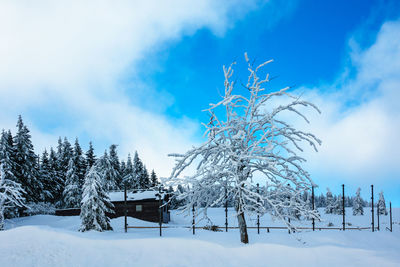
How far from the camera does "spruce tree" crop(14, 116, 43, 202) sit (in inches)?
1630

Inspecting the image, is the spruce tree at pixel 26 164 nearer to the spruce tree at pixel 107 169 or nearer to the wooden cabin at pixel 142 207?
the spruce tree at pixel 107 169

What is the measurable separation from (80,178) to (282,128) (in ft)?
156

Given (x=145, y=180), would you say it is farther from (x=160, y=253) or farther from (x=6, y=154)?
(x=160, y=253)

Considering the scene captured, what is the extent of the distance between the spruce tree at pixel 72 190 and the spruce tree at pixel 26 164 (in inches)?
167

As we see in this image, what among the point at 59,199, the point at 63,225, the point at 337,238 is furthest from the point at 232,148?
the point at 59,199

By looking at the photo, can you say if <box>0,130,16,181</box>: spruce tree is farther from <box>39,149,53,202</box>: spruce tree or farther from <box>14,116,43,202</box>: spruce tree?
<box>39,149,53,202</box>: spruce tree

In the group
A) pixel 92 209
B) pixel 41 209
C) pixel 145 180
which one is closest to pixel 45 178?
pixel 41 209

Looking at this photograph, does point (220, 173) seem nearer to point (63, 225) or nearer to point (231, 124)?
point (231, 124)

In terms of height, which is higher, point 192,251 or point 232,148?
→ point 232,148

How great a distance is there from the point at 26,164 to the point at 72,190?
833cm

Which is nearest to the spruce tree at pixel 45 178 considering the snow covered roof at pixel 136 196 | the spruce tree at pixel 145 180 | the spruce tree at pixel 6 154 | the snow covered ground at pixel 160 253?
the spruce tree at pixel 6 154

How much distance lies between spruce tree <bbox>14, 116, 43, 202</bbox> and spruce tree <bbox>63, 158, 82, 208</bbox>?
423cm

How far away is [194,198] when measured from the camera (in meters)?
12.9

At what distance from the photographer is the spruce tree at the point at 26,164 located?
41406mm
